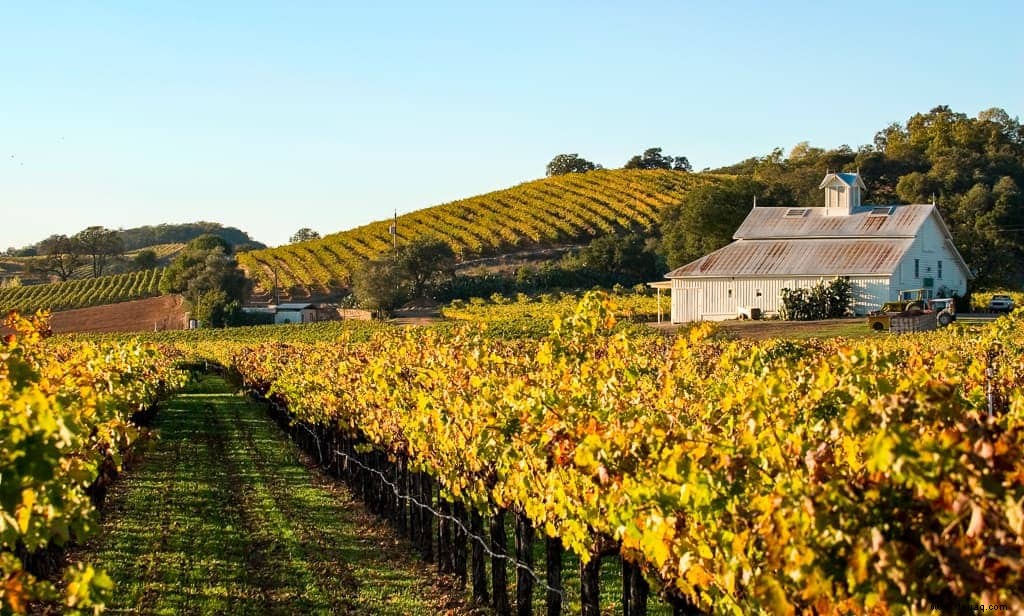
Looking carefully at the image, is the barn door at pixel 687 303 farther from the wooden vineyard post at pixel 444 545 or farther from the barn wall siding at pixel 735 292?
the wooden vineyard post at pixel 444 545

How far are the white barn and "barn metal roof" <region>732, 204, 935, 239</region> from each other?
0.15 feet

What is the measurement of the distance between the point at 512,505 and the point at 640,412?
8.85 feet

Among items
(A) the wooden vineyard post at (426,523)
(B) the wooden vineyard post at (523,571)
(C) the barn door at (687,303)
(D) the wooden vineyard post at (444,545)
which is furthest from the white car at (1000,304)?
(B) the wooden vineyard post at (523,571)

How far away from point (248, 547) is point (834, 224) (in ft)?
152

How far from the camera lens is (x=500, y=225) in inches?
3659

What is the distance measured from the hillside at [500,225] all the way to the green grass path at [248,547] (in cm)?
6261

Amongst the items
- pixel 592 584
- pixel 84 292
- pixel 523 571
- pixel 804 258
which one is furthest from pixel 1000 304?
pixel 84 292

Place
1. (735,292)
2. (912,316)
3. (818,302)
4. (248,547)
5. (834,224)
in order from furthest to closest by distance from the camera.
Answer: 1. (834,224)
2. (735,292)
3. (818,302)
4. (912,316)
5. (248,547)

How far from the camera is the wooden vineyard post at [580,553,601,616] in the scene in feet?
26.5

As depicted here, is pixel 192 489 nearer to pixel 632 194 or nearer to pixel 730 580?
pixel 730 580

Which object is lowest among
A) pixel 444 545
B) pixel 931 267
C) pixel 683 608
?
pixel 444 545

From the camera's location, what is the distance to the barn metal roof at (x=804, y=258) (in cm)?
4909

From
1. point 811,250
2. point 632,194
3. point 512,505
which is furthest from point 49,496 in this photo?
point 632,194

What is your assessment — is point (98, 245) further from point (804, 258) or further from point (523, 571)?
point (523, 571)
